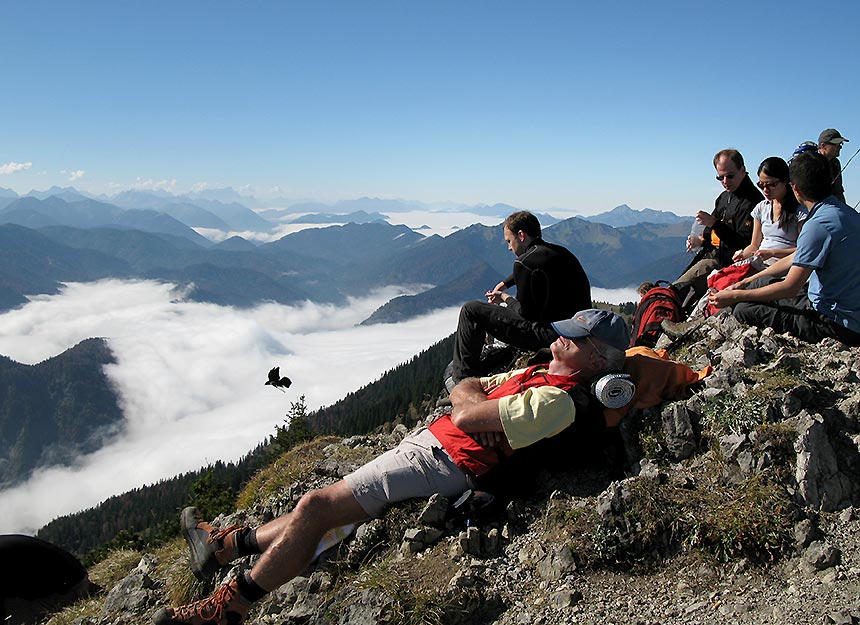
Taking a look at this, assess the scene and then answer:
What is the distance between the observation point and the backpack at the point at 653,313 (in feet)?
34.4

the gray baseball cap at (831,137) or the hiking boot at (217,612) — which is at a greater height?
the gray baseball cap at (831,137)

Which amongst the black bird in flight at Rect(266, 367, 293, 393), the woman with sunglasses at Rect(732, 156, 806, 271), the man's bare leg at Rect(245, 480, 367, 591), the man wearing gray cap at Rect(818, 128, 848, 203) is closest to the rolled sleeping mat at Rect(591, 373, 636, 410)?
the man's bare leg at Rect(245, 480, 367, 591)

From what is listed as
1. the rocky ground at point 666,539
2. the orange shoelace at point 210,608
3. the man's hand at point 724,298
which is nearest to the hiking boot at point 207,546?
the rocky ground at point 666,539

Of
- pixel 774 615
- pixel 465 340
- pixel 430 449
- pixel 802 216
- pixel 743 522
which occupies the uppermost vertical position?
pixel 802 216

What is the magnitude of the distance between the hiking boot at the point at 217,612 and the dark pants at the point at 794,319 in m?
8.37

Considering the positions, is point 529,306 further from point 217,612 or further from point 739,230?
point 217,612

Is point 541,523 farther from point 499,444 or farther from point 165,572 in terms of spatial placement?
point 165,572

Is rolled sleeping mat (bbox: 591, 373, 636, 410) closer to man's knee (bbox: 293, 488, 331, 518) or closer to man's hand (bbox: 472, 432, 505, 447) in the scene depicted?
man's hand (bbox: 472, 432, 505, 447)

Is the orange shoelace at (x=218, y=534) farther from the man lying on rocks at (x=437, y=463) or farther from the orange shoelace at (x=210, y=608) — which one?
the orange shoelace at (x=210, y=608)

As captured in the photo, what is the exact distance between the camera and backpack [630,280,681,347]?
10.5m

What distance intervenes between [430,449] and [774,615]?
3.57 metres

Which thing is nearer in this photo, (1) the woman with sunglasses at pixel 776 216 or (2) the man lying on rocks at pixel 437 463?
(2) the man lying on rocks at pixel 437 463

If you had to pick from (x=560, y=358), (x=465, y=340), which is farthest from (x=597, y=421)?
(x=465, y=340)

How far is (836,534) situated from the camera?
5020 millimetres
